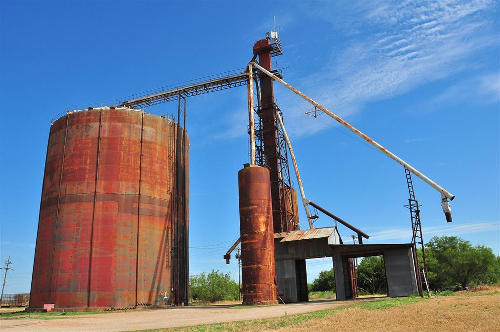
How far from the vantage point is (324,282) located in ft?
233

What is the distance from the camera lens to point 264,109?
40.4 meters

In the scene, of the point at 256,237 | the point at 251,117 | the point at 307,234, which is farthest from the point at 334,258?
the point at 251,117

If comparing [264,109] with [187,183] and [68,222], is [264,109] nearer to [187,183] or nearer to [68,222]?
[187,183]

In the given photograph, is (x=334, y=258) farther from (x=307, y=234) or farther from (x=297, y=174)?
(x=297, y=174)

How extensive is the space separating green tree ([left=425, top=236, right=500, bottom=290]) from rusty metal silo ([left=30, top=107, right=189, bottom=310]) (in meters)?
37.0

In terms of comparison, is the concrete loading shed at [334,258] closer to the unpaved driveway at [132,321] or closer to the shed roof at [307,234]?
the shed roof at [307,234]

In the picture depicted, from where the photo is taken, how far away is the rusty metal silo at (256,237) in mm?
28484

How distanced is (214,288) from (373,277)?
24565 mm

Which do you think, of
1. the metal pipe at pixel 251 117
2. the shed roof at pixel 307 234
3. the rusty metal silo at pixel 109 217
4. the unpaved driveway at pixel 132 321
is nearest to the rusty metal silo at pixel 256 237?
the metal pipe at pixel 251 117

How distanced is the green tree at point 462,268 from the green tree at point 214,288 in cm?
2980

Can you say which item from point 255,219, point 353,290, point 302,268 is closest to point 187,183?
point 255,219

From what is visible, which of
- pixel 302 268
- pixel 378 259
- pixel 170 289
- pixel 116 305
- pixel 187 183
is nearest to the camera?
pixel 116 305

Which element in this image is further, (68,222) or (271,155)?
(271,155)

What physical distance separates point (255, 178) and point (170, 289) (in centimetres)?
1196
